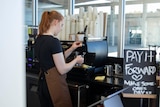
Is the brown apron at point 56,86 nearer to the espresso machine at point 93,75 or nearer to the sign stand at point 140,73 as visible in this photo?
the espresso machine at point 93,75

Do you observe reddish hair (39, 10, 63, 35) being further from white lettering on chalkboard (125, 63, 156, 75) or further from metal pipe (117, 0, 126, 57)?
metal pipe (117, 0, 126, 57)

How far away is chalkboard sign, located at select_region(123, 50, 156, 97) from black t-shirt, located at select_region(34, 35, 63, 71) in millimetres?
885

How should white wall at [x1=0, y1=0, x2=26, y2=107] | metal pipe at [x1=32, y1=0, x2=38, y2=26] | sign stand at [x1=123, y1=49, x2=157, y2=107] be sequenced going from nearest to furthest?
white wall at [x1=0, y1=0, x2=26, y2=107] < sign stand at [x1=123, y1=49, x2=157, y2=107] < metal pipe at [x1=32, y1=0, x2=38, y2=26]

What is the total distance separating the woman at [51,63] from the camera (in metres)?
2.06

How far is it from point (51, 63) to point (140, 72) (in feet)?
3.39

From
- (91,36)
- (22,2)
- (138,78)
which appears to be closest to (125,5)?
(91,36)

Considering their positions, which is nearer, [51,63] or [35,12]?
[51,63]

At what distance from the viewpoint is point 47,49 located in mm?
2059

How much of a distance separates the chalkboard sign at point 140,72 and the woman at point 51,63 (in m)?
0.61

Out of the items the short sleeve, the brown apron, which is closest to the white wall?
the short sleeve

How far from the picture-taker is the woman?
2.06 metres

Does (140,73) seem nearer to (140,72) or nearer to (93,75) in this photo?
(140,72)

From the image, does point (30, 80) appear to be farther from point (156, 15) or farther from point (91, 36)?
point (156, 15)

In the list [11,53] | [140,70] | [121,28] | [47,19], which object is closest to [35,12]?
[121,28]
